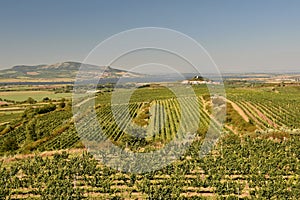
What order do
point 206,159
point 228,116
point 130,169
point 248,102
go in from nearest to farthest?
point 130,169, point 206,159, point 228,116, point 248,102

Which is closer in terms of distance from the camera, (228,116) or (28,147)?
(28,147)

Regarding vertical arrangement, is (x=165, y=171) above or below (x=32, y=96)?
below

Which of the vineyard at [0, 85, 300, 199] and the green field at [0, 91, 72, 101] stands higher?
the green field at [0, 91, 72, 101]

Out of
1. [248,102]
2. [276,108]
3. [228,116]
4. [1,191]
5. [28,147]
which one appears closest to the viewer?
[1,191]

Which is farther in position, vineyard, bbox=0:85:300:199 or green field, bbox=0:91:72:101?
green field, bbox=0:91:72:101

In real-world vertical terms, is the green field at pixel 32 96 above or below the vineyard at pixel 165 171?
above

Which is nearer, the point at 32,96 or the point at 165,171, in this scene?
the point at 165,171

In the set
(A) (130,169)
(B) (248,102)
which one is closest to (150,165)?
(A) (130,169)

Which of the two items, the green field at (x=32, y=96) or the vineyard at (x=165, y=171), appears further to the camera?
the green field at (x=32, y=96)

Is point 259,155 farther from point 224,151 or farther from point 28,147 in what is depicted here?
point 28,147

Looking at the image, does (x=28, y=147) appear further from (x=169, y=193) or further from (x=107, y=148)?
(x=169, y=193)
